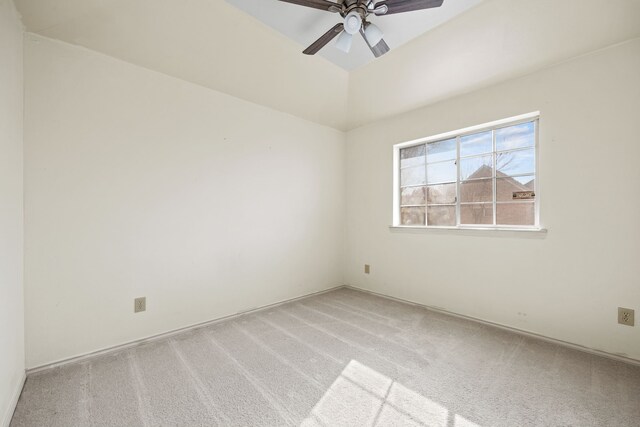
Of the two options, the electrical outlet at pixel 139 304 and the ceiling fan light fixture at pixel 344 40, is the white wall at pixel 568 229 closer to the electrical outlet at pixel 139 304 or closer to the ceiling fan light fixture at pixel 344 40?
the ceiling fan light fixture at pixel 344 40

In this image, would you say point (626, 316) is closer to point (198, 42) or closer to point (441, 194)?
point (441, 194)

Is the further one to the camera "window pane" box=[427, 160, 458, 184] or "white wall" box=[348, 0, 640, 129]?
"window pane" box=[427, 160, 458, 184]

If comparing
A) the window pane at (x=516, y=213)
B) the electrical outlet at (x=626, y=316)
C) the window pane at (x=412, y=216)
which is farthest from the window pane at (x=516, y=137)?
the electrical outlet at (x=626, y=316)

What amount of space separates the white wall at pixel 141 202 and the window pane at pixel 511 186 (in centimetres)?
227

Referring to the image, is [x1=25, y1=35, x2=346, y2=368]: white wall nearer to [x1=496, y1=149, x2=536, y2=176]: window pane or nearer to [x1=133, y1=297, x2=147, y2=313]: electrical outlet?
[x1=133, y1=297, x2=147, y2=313]: electrical outlet

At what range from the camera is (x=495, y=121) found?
8.68 feet

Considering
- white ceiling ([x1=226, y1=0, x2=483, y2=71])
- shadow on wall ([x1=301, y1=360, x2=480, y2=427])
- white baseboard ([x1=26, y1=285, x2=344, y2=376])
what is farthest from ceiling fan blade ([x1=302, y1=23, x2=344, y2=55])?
white baseboard ([x1=26, y1=285, x2=344, y2=376])

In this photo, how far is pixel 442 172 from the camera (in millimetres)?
3172

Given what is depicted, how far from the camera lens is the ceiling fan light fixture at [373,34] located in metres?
1.90

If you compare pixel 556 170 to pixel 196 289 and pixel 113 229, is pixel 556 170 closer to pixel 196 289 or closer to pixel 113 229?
pixel 196 289

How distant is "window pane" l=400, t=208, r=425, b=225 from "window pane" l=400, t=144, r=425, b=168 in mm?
581

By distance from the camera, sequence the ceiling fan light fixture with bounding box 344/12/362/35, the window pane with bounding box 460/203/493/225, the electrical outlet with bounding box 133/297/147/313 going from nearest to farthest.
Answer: the ceiling fan light fixture with bounding box 344/12/362/35
the electrical outlet with bounding box 133/297/147/313
the window pane with bounding box 460/203/493/225

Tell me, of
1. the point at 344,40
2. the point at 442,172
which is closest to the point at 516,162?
the point at 442,172

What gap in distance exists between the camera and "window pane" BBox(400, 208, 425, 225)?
3.36 meters
